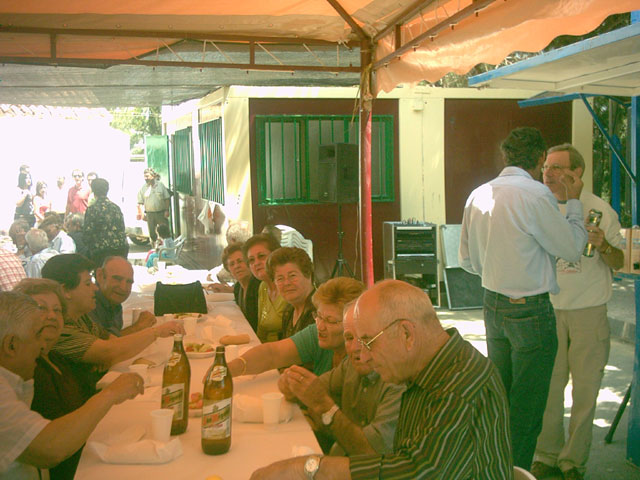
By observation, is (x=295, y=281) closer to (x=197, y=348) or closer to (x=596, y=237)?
(x=197, y=348)

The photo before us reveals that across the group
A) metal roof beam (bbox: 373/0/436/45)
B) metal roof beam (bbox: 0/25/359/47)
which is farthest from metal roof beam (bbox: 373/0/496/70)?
metal roof beam (bbox: 0/25/359/47)

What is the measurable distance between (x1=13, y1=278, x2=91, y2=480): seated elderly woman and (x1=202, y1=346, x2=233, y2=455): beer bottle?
2.16ft

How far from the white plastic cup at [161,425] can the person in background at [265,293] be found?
1940 millimetres

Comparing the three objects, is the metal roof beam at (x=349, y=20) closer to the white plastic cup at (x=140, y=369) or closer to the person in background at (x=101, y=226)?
the white plastic cup at (x=140, y=369)

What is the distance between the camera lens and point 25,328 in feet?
7.57

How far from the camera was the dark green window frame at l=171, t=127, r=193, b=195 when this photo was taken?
1432 centimetres

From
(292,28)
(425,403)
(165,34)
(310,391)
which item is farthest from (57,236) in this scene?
(425,403)

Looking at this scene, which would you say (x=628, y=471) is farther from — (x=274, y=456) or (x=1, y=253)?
(x=1, y=253)

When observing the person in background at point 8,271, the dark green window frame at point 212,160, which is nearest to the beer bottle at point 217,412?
the person in background at point 8,271

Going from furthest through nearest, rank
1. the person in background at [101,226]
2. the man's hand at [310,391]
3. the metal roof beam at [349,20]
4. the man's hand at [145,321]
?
1. the person in background at [101,226]
2. the metal roof beam at [349,20]
3. the man's hand at [145,321]
4. the man's hand at [310,391]

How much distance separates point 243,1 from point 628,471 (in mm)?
3713

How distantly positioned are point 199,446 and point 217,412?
185mm

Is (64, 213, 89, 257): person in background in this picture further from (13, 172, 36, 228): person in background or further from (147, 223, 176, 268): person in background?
(13, 172, 36, 228): person in background

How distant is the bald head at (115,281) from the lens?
411 centimetres
